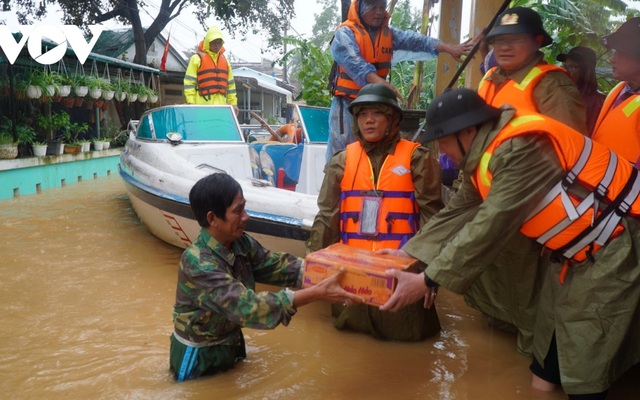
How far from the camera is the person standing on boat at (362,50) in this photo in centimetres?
424

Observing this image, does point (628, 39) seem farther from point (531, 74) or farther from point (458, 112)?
point (458, 112)

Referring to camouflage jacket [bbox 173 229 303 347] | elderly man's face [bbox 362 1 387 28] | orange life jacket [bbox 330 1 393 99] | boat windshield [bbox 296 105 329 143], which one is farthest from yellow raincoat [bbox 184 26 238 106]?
camouflage jacket [bbox 173 229 303 347]

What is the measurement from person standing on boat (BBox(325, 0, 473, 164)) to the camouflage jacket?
1.77 meters

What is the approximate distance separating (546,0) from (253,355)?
19.1 feet

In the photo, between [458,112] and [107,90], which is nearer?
[458,112]

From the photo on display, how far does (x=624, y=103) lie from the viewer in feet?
9.67

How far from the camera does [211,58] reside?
770cm

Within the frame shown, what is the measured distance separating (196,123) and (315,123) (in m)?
1.38

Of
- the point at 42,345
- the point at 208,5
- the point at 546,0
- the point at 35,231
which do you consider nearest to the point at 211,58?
the point at 35,231

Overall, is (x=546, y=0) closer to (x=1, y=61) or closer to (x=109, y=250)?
(x=109, y=250)

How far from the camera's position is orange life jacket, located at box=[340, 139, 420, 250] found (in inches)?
137

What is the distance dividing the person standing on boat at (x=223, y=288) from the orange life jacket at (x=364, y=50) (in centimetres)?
184

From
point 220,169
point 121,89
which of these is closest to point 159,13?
point 121,89

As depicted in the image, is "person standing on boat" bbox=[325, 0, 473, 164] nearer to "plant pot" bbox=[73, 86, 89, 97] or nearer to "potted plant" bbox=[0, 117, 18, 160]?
"potted plant" bbox=[0, 117, 18, 160]
